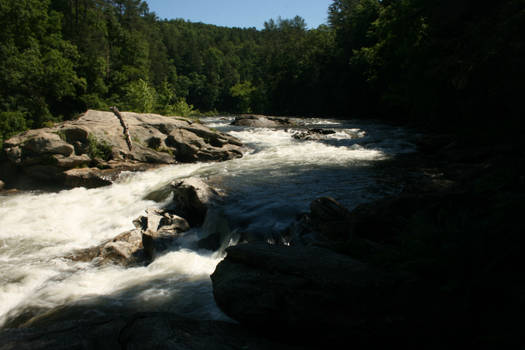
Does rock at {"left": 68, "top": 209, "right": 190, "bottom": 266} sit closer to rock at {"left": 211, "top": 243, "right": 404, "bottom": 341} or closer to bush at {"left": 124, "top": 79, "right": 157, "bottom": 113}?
rock at {"left": 211, "top": 243, "right": 404, "bottom": 341}

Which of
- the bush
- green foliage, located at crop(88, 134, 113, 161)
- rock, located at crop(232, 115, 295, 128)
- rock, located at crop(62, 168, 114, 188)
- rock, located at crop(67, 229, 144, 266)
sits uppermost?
the bush

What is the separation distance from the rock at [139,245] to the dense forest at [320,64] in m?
7.04

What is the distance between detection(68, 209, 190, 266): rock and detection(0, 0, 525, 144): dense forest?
7.04 metres

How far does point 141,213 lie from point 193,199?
2.16 metres

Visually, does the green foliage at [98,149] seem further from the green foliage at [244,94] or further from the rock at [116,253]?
the green foliage at [244,94]

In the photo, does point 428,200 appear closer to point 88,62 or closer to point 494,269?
point 494,269

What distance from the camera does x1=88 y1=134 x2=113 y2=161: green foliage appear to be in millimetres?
13461

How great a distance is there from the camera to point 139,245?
739cm

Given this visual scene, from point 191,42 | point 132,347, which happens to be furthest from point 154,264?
point 191,42

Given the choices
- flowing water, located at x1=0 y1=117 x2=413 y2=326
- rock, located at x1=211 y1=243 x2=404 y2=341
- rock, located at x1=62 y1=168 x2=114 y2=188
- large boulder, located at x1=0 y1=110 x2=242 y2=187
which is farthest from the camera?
large boulder, located at x1=0 y1=110 x2=242 y2=187

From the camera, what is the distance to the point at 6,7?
63.3 ft

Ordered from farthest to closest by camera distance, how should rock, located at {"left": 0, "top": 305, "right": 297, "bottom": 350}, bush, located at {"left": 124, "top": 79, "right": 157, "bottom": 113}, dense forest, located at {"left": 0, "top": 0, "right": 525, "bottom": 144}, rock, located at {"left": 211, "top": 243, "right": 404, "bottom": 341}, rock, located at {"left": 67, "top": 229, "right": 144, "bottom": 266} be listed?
bush, located at {"left": 124, "top": 79, "right": 157, "bottom": 113}, rock, located at {"left": 67, "top": 229, "right": 144, "bottom": 266}, dense forest, located at {"left": 0, "top": 0, "right": 525, "bottom": 144}, rock, located at {"left": 0, "top": 305, "right": 297, "bottom": 350}, rock, located at {"left": 211, "top": 243, "right": 404, "bottom": 341}

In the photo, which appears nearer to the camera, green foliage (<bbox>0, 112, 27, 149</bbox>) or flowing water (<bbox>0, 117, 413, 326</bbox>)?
flowing water (<bbox>0, 117, 413, 326</bbox>)

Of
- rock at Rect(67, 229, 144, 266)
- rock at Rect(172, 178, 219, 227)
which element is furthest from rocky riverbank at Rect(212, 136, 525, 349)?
rock at Rect(172, 178, 219, 227)
